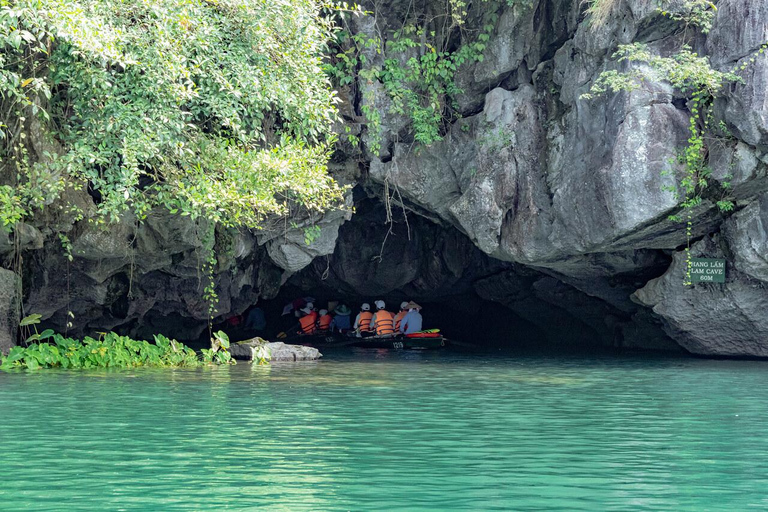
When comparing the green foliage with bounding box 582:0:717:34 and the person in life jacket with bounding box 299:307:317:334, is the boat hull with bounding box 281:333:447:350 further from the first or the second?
the green foliage with bounding box 582:0:717:34

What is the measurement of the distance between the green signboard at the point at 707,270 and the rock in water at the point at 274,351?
6.84 metres

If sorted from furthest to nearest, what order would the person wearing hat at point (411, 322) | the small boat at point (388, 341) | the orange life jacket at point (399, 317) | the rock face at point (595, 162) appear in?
the orange life jacket at point (399, 317) < the person wearing hat at point (411, 322) < the small boat at point (388, 341) < the rock face at point (595, 162)

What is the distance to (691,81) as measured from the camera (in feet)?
43.7

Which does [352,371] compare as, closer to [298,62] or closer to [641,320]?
[298,62]

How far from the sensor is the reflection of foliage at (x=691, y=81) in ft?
43.0

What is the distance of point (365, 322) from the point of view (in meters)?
23.5

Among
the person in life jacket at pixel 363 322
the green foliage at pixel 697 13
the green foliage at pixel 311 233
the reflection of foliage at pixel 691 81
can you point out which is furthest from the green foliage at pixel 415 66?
the person in life jacket at pixel 363 322

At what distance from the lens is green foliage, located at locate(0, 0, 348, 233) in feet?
33.6

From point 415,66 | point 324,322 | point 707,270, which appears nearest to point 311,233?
point 415,66

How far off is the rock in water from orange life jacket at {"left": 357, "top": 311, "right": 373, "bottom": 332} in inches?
246

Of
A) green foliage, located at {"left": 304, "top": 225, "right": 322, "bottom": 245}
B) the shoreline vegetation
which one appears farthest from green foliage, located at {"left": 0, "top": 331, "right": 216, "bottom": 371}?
green foliage, located at {"left": 304, "top": 225, "right": 322, "bottom": 245}

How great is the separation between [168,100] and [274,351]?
22.5 feet

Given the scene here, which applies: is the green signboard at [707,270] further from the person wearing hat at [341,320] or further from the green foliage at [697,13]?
the person wearing hat at [341,320]

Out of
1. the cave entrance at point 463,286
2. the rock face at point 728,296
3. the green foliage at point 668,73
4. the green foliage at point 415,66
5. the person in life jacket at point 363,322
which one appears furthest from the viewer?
the person in life jacket at point 363,322
